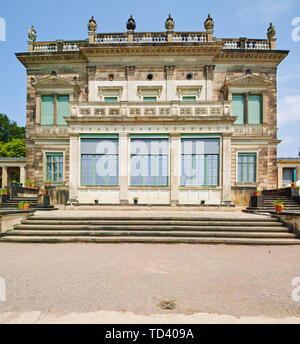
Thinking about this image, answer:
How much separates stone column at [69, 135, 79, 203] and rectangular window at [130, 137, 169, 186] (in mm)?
3819

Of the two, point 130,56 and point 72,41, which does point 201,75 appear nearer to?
point 130,56

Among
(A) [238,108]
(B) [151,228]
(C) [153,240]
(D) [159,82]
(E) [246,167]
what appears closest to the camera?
(C) [153,240]

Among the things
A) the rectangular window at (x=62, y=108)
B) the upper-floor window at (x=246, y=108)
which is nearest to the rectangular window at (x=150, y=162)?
the upper-floor window at (x=246, y=108)

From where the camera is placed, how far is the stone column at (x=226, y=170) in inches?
549

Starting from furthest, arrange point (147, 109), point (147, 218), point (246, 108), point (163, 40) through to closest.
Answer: point (163, 40), point (246, 108), point (147, 109), point (147, 218)

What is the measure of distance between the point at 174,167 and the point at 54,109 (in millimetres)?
13914

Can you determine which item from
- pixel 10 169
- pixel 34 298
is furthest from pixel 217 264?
pixel 10 169

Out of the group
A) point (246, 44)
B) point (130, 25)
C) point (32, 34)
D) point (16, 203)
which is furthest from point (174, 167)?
point (32, 34)

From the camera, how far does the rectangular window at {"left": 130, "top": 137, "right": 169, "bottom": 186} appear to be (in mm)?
14438

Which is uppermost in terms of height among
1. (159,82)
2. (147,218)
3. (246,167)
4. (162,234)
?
(159,82)

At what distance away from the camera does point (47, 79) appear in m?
20.2

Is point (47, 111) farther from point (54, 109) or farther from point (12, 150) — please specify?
point (12, 150)

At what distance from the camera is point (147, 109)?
14.7 metres

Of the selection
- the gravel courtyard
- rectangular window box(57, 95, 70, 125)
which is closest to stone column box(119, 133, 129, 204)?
the gravel courtyard
